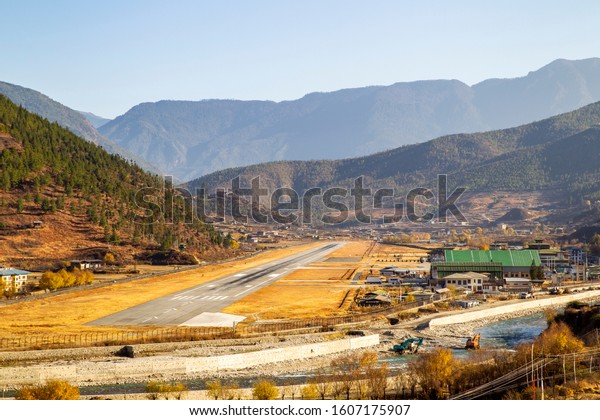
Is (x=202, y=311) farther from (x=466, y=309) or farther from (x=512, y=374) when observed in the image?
(x=512, y=374)

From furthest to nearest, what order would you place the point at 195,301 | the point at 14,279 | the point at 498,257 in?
the point at 498,257 → the point at 14,279 → the point at 195,301

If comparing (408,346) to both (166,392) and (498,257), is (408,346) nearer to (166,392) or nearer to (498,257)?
(166,392)

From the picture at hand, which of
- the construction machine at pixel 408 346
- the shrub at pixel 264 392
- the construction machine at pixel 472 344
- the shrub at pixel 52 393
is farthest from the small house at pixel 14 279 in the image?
the shrub at pixel 264 392

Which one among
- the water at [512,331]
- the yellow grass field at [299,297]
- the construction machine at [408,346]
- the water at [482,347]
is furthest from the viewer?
the yellow grass field at [299,297]

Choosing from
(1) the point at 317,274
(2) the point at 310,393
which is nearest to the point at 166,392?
(2) the point at 310,393

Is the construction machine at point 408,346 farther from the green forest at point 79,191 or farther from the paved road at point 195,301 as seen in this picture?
the green forest at point 79,191

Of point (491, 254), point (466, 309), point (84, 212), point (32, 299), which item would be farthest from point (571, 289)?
point (84, 212)
